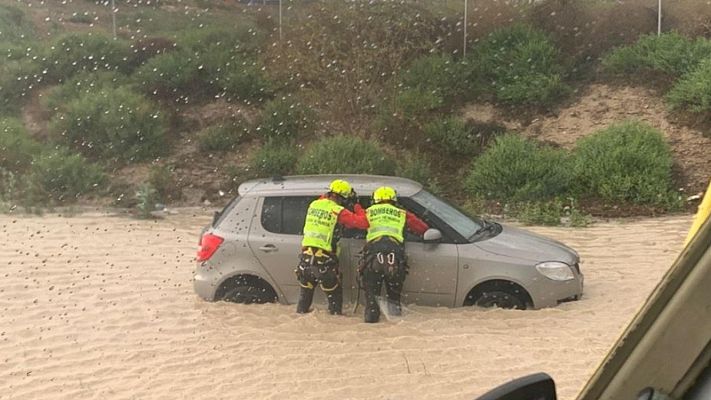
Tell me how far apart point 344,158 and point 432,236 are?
383 cm

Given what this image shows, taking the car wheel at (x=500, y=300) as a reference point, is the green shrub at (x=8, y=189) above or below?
below

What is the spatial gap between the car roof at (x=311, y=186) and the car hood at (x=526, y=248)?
726 millimetres

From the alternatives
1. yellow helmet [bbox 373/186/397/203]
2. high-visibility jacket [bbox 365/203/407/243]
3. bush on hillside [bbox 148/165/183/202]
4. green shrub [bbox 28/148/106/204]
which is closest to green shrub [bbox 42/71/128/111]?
green shrub [bbox 28/148/106/204]

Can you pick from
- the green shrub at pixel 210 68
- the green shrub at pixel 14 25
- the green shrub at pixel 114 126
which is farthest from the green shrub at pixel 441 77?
the green shrub at pixel 14 25

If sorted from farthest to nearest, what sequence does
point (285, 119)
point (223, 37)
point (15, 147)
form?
point (223, 37), point (285, 119), point (15, 147)

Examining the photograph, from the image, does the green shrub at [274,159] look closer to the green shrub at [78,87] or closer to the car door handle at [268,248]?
the green shrub at [78,87]

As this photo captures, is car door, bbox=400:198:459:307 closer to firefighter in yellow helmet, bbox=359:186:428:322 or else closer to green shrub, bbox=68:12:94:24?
firefighter in yellow helmet, bbox=359:186:428:322

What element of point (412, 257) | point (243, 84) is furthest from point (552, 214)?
point (243, 84)

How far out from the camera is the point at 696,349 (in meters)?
1.23

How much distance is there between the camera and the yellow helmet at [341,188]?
19.6 ft

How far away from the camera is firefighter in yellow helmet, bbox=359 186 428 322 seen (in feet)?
18.4

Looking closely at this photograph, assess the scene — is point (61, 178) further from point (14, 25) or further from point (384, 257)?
point (384, 257)

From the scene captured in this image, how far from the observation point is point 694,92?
11758mm

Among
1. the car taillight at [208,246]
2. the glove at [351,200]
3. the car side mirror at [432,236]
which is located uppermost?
the glove at [351,200]
